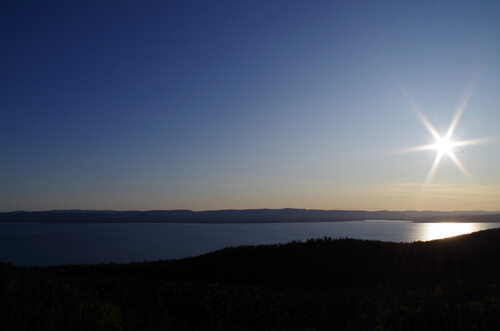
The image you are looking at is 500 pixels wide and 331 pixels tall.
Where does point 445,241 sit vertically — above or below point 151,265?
above

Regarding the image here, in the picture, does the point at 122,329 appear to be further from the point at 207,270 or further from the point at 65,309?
the point at 207,270

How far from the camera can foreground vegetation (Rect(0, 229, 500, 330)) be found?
895 centimetres

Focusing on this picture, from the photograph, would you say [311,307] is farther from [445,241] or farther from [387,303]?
[445,241]

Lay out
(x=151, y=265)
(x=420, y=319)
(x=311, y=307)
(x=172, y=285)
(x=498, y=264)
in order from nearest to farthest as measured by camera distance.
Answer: (x=420, y=319), (x=311, y=307), (x=172, y=285), (x=498, y=264), (x=151, y=265)

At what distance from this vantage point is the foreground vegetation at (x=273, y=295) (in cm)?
895

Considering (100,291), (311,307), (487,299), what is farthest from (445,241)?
(100,291)

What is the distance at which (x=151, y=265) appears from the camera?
24.6m

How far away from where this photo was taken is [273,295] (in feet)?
44.2

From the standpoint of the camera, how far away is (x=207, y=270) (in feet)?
75.0

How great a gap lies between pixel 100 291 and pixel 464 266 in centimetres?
2006

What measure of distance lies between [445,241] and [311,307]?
20665 millimetres

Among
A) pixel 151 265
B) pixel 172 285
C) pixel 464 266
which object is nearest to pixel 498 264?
pixel 464 266

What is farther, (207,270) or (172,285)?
(207,270)

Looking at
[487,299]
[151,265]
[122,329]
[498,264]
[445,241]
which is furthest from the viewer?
[445,241]
